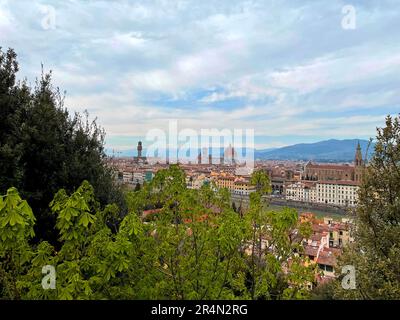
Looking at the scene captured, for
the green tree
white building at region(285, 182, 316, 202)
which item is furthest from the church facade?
the green tree

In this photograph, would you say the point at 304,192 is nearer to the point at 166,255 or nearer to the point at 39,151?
the point at 39,151

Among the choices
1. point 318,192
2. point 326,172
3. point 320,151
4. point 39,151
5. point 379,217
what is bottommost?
point 318,192

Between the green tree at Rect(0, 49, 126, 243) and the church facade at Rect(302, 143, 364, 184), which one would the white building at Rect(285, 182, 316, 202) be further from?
the green tree at Rect(0, 49, 126, 243)

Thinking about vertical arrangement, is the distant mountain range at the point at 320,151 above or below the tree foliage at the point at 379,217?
above

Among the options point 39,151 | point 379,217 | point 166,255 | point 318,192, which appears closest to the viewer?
point 166,255

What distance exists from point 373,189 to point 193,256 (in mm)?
3963

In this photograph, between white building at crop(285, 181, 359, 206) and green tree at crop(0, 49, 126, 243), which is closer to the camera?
green tree at crop(0, 49, 126, 243)

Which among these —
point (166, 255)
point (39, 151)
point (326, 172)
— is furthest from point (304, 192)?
point (166, 255)

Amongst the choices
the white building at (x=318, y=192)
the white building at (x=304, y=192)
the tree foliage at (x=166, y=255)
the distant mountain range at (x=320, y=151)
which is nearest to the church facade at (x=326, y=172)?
the distant mountain range at (x=320, y=151)

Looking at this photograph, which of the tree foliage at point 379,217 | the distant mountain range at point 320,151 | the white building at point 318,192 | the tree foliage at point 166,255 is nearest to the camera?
the tree foliage at point 166,255

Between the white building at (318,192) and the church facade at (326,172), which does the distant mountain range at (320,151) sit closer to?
the church facade at (326,172)

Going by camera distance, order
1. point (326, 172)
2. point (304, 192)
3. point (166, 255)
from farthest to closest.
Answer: point (326, 172) < point (304, 192) < point (166, 255)

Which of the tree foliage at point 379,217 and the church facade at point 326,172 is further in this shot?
the church facade at point 326,172
